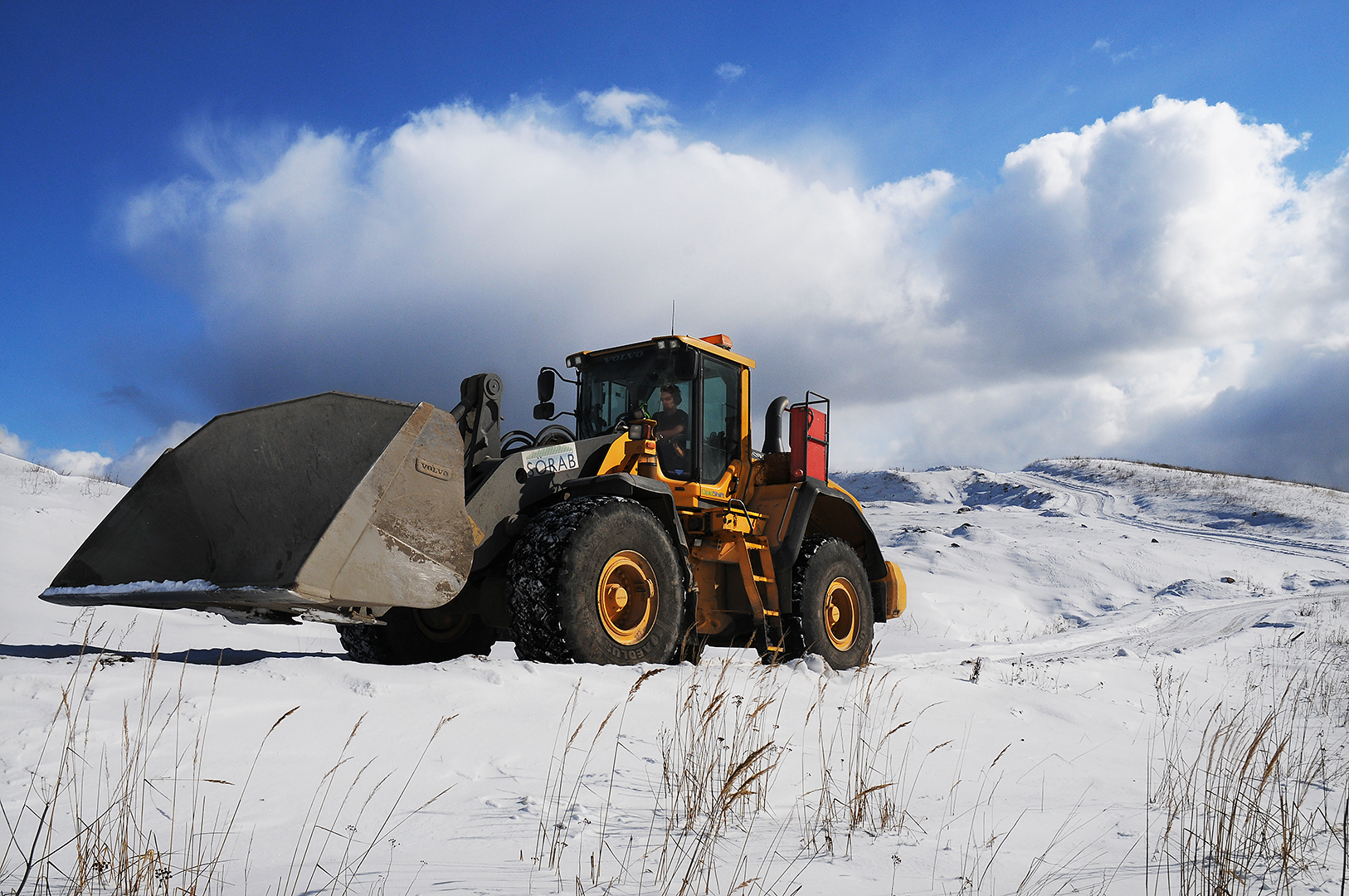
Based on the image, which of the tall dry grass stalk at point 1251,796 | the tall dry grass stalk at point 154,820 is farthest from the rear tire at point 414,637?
the tall dry grass stalk at point 1251,796

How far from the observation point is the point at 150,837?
2561 millimetres

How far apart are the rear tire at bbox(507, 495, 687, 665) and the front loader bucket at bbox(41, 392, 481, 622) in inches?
19.4

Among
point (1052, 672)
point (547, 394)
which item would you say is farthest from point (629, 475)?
point (1052, 672)

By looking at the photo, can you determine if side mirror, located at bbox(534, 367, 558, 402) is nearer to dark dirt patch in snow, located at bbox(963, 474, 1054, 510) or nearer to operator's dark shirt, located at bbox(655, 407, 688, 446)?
operator's dark shirt, located at bbox(655, 407, 688, 446)

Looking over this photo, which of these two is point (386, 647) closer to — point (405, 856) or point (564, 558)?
point (564, 558)

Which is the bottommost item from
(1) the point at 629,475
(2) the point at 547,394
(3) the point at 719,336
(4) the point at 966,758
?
(4) the point at 966,758

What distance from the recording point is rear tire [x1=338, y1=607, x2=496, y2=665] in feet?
22.2

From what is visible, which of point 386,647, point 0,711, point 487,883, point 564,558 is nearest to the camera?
point 487,883

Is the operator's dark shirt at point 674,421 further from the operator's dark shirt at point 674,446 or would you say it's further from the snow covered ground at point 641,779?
the snow covered ground at point 641,779

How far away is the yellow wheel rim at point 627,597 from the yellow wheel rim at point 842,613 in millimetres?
2634

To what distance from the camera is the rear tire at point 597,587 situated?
521cm

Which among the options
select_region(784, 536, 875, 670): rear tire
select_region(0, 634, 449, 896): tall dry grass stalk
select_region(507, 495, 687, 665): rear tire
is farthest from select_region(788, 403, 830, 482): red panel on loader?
select_region(0, 634, 449, 896): tall dry grass stalk

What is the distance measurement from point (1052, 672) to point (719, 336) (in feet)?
14.4

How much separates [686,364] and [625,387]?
2.68 feet
